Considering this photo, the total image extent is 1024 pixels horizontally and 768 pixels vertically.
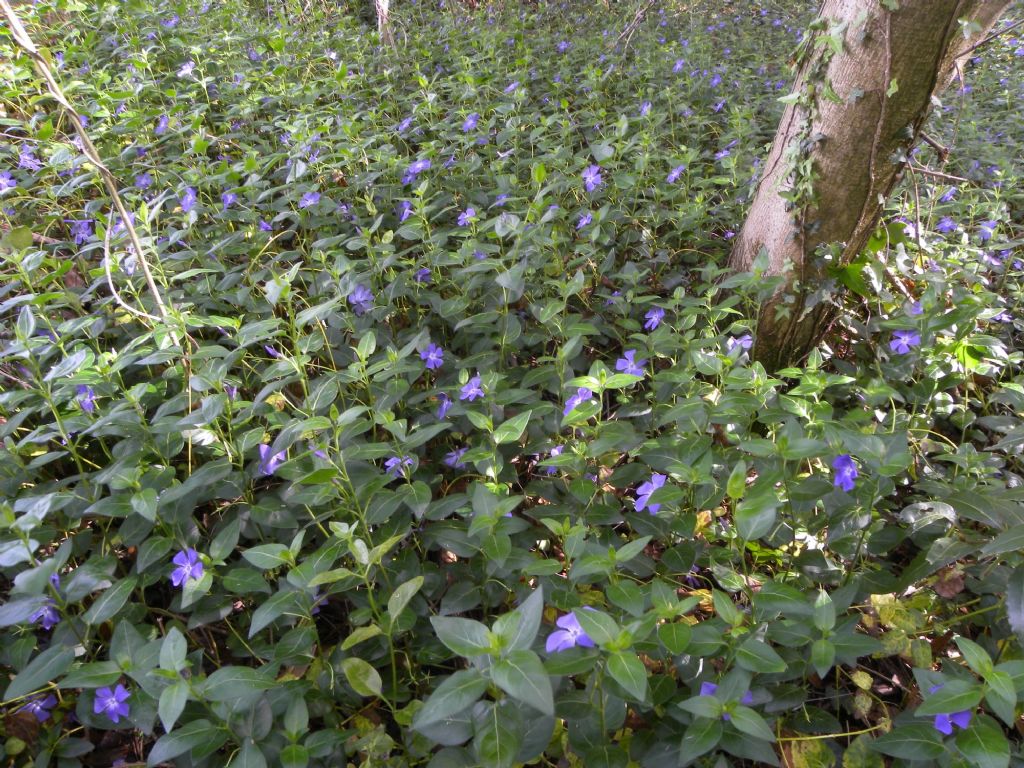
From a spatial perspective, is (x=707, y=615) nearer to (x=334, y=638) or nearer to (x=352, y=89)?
(x=334, y=638)

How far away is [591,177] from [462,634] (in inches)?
78.8

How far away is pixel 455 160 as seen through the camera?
3133 millimetres

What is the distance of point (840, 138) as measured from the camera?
2.09 m

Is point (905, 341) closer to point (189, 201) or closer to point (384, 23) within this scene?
point (189, 201)

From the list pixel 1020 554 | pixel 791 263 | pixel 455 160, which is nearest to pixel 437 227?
pixel 455 160

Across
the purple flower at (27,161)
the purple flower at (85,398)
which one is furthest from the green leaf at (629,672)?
the purple flower at (27,161)

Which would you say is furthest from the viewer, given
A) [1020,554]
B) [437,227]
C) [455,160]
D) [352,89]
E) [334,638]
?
[352,89]

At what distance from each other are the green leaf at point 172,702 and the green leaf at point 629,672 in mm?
786

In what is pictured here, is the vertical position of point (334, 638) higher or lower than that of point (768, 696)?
lower

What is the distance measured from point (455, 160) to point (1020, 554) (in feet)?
8.59

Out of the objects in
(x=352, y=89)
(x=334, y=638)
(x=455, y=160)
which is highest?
(x=352, y=89)

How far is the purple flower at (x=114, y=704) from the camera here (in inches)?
55.7

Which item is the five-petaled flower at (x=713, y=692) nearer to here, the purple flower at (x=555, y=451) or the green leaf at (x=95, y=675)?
the purple flower at (x=555, y=451)

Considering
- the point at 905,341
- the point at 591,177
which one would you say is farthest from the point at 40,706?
the point at 905,341
